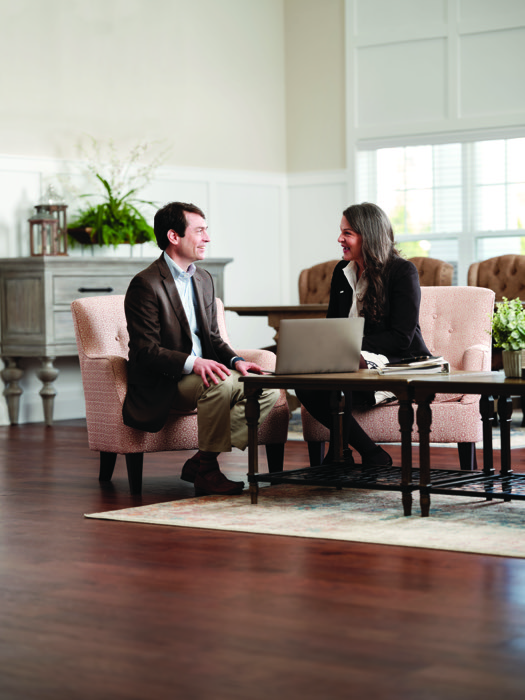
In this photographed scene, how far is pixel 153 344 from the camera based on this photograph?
4.02 meters

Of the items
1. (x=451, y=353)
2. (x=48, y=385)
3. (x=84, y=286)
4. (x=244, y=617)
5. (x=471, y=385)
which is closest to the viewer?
(x=244, y=617)

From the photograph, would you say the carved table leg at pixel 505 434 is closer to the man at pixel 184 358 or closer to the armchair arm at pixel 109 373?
the man at pixel 184 358

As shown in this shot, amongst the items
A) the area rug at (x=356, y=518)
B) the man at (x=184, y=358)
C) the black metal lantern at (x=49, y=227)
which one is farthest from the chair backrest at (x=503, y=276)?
the area rug at (x=356, y=518)

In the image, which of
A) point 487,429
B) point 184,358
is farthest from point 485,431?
point 184,358

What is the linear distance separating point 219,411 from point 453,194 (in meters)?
5.06

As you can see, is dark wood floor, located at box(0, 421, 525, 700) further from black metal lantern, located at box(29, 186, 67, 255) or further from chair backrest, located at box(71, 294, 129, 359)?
black metal lantern, located at box(29, 186, 67, 255)

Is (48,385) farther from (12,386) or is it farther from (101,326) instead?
(101,326)

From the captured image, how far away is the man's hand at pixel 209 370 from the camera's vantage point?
13.0ft

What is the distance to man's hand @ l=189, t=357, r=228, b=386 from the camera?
396 centimetres

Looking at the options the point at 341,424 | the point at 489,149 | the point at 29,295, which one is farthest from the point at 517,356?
the point at 489,149

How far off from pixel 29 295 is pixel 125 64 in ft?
6.62

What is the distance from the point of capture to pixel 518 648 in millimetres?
2127

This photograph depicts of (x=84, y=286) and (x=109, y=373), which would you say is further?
Answer: (x=84, y=286)

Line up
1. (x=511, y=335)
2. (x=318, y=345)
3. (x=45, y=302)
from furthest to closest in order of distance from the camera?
(x=45, y=302) < (x=318, y=345) < (x=511, y=335)
